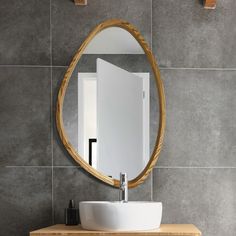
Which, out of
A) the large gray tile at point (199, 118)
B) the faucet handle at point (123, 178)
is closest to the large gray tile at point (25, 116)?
the faucet handle at point (123, 178)

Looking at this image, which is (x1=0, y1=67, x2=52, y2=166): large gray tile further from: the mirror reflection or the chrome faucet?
the chrome faucet

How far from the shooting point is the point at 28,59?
9.52 feet

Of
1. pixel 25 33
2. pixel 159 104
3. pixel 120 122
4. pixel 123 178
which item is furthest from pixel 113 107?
pixel 25 33

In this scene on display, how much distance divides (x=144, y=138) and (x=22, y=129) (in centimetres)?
64

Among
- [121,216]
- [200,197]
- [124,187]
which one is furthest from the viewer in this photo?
[200,197]

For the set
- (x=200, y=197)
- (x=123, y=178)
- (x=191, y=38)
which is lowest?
(x=200, y=197)

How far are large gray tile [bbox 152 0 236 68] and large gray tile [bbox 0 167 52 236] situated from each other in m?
0.89

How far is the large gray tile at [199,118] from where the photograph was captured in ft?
9.40

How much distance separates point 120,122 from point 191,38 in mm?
582

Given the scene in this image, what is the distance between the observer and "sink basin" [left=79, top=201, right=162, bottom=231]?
2459 millimetres

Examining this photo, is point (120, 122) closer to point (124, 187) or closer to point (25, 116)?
point (124, 187)

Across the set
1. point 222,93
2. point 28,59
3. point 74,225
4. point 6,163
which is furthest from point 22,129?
point 222,93

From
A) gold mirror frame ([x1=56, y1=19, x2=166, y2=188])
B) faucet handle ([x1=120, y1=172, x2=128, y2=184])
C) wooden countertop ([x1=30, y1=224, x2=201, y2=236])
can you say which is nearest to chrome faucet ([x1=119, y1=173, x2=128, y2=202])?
faucet handle ([x1=120, y1=172, x2=128, y2=184])

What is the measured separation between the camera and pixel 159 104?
2.87 metres
